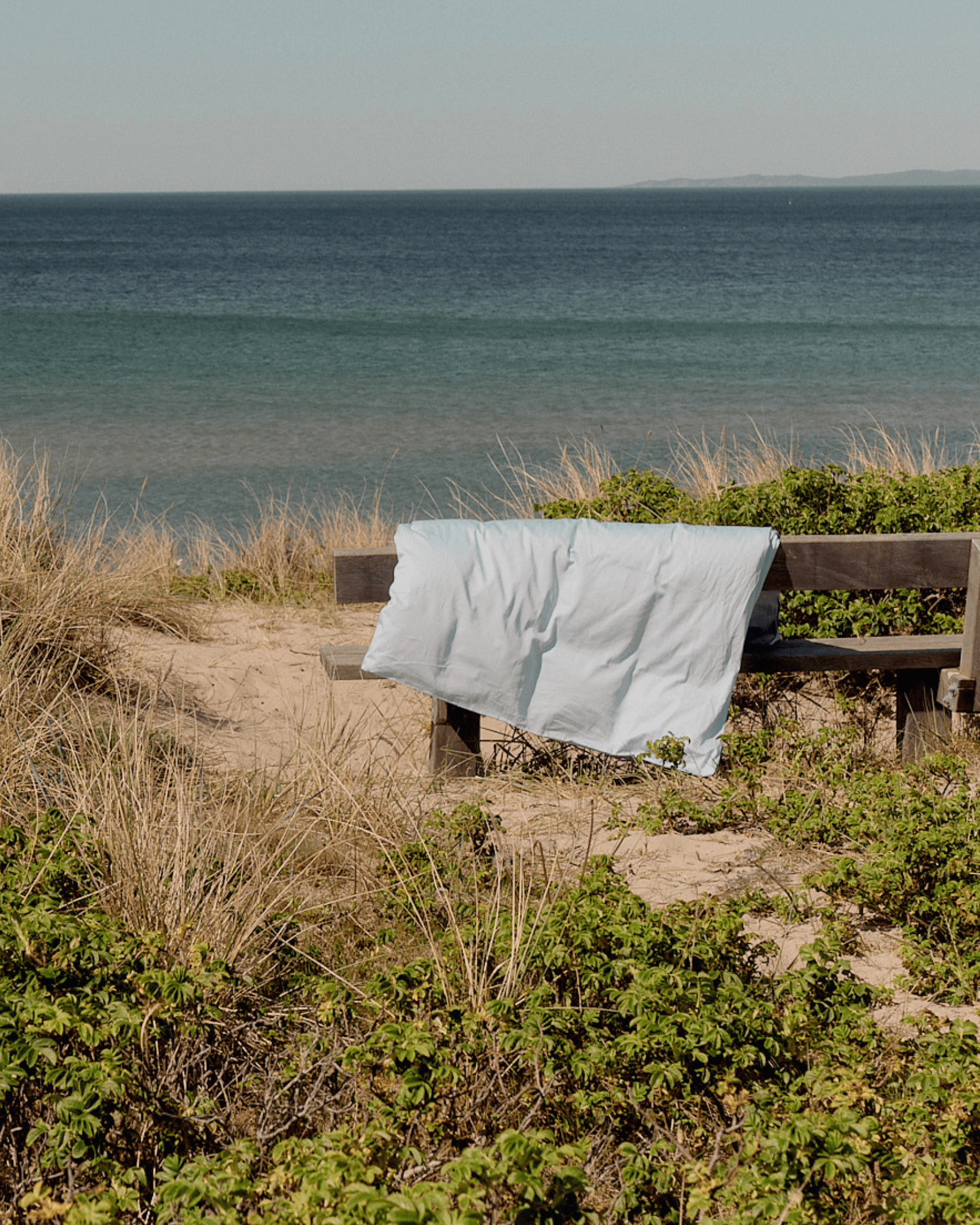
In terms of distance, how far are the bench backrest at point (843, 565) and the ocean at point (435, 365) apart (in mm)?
5218

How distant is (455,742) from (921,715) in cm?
186

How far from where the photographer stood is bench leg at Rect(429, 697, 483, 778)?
4.37 metres

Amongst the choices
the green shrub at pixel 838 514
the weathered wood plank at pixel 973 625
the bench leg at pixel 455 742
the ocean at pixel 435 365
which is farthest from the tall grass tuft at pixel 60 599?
the weathered wood plank at pixel 973 625

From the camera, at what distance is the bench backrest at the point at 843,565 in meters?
4.17

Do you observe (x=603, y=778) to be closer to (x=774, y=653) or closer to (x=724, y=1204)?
(x=774, y=653)

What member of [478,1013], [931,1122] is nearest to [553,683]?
[478,1013]

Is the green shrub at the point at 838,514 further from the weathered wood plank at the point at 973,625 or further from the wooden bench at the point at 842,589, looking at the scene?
the weathered wood plank at the point at 973,625

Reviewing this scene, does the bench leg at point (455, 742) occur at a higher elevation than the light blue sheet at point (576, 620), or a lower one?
lower

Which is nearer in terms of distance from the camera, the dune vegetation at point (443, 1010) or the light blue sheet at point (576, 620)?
the dune vegetation at point (443, 1010)

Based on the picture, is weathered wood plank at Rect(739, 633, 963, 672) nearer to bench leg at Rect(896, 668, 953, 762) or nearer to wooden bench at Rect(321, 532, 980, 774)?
wooden bench at Rect(321, 532, 980, 774)

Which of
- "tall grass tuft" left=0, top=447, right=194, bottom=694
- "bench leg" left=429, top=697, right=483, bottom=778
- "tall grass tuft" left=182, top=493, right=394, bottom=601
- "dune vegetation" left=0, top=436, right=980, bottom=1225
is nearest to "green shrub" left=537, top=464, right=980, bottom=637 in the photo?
"dune vegetation" left=0, top=436, right=980, bottom=1225

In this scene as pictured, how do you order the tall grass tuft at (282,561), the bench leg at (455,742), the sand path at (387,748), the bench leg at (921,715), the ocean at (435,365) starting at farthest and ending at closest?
1. the ocean at (435,365)
2. the tall grass tuft at (282,561)
3. the bench leg at (921,715)
4. the bench leg at (455,742)
5. the sand path at (387,748)

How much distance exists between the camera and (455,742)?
4.39 metres

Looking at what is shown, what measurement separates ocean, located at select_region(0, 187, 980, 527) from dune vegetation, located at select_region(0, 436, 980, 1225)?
6096 mm
